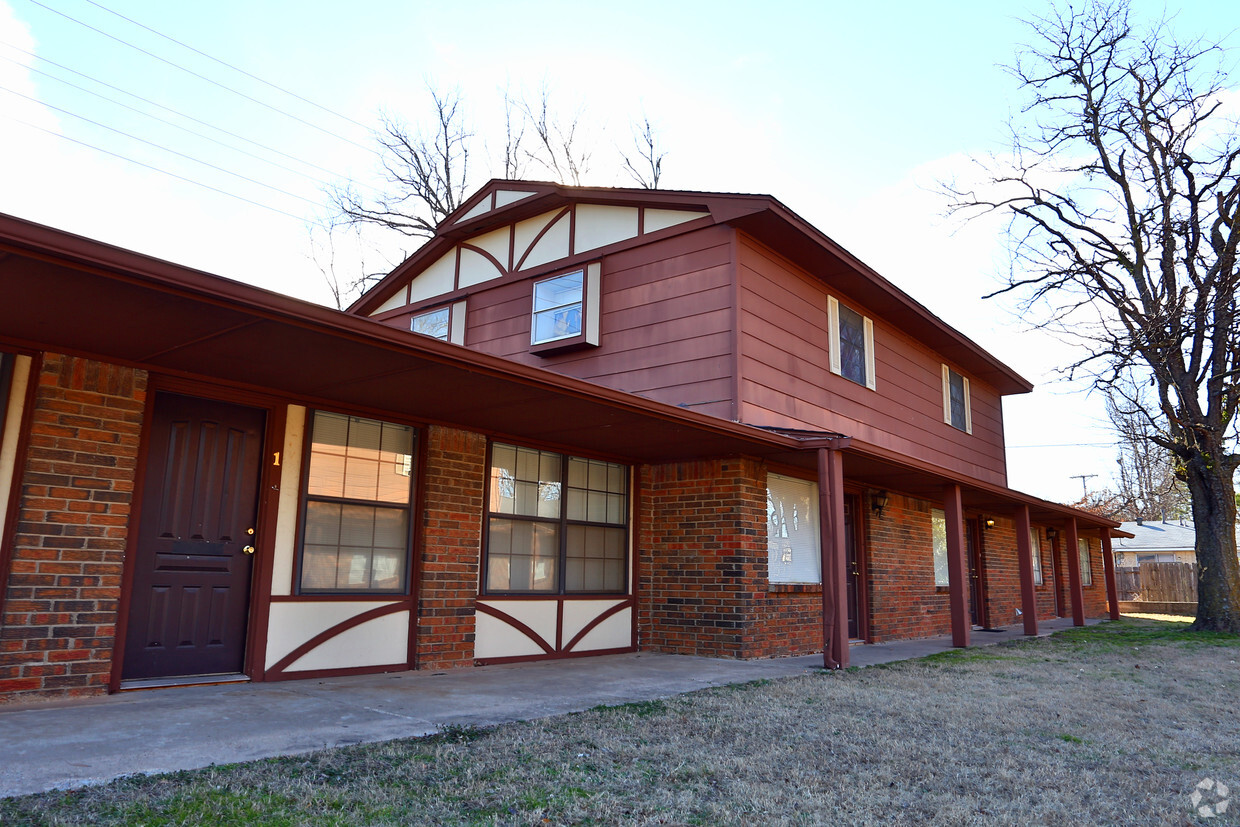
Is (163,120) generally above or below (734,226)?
above

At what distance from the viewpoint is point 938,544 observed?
515 inches

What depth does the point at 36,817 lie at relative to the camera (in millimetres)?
2770

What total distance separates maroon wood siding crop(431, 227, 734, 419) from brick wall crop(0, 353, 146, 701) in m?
5.33

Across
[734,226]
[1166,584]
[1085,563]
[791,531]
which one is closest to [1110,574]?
[1085,563]

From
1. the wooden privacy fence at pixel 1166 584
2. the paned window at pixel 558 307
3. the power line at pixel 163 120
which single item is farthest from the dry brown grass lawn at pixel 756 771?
the wooden privacy fence at pixel 1166 584

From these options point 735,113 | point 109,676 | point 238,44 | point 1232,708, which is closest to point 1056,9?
point 735,113

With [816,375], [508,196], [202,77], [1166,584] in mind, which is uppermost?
[202,77]

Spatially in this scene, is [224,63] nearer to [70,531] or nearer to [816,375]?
[816,375]

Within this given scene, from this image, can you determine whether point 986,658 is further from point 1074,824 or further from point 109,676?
point 109,676

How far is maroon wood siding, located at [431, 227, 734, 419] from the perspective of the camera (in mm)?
8820

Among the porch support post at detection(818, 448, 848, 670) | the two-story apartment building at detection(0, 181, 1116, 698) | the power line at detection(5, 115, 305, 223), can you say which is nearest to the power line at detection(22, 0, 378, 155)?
the power line at detection(5, 115, 305, 223)

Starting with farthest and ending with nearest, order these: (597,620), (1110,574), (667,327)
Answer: (1110,574) → (667,327) → (597,620)

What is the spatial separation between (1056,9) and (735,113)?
617 centimetres

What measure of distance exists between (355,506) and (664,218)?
16.4 feet
